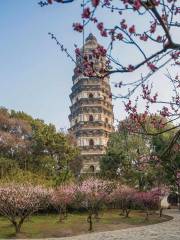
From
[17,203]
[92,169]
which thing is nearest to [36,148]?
[92,169]

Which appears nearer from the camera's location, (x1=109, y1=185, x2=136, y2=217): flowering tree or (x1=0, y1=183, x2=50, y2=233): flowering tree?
(x1=0, y1=183, x2=50, y2=233): flowering tree

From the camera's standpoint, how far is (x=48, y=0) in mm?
5215

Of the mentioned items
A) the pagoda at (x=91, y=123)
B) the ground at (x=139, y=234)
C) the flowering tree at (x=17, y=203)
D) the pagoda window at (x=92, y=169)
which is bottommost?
the ground at (x=139, y=234)

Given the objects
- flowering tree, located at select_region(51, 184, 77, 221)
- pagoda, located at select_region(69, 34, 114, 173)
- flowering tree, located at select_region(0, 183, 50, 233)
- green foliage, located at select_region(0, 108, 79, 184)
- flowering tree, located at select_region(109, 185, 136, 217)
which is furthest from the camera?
pagoda, located at select_region(69, 34, 114, 173)

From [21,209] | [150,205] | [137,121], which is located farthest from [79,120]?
[137,121]

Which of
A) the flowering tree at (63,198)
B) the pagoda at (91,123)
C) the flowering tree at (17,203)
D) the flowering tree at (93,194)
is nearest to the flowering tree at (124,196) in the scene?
the flowering tree at (63,198)

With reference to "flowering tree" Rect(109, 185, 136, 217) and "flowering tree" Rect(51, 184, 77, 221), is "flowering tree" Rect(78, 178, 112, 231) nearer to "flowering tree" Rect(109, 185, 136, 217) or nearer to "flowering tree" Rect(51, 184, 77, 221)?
"flowering tree" Rect(51, 184, 77, 221)

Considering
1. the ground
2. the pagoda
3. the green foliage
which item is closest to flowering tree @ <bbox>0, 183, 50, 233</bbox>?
the ground

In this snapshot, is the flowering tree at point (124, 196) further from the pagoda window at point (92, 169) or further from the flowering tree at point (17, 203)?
the pagoda window at point (92, 169)

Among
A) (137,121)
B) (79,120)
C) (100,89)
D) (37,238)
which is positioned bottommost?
(37,238)

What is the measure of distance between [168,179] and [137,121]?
32233mm

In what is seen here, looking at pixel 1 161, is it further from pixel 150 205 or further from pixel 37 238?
pixel 37 238

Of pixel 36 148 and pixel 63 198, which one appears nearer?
pixel 63 198

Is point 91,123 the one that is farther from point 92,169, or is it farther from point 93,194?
point 93,194
